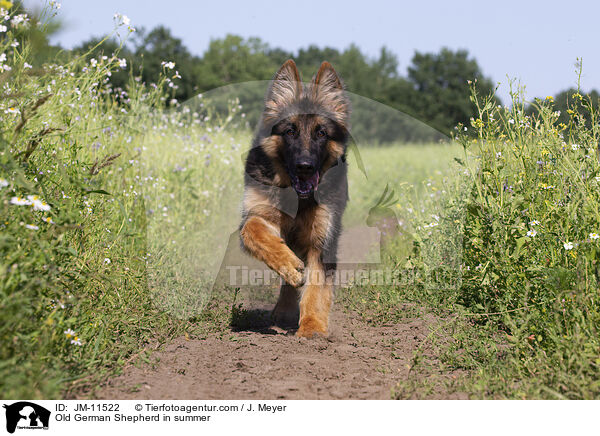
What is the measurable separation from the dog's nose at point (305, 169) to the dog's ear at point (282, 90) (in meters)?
0.83

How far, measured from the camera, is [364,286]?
19.7 ft

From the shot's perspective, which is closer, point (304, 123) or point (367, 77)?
point (304, 123)

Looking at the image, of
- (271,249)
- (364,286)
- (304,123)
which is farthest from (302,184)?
(364,286)

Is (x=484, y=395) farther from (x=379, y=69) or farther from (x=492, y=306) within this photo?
(x=379, y=69)

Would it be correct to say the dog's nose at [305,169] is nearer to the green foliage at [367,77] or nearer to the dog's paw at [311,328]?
the dog's paw at [311,328]

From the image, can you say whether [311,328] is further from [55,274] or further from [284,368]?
[55,274]

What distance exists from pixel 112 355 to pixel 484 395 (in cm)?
220

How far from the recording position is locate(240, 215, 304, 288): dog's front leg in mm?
4336

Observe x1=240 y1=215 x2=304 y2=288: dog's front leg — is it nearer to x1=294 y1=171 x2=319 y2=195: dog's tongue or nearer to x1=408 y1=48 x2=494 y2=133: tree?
x1=294 y1=171 x2=319 y2=195: dog's tongue
